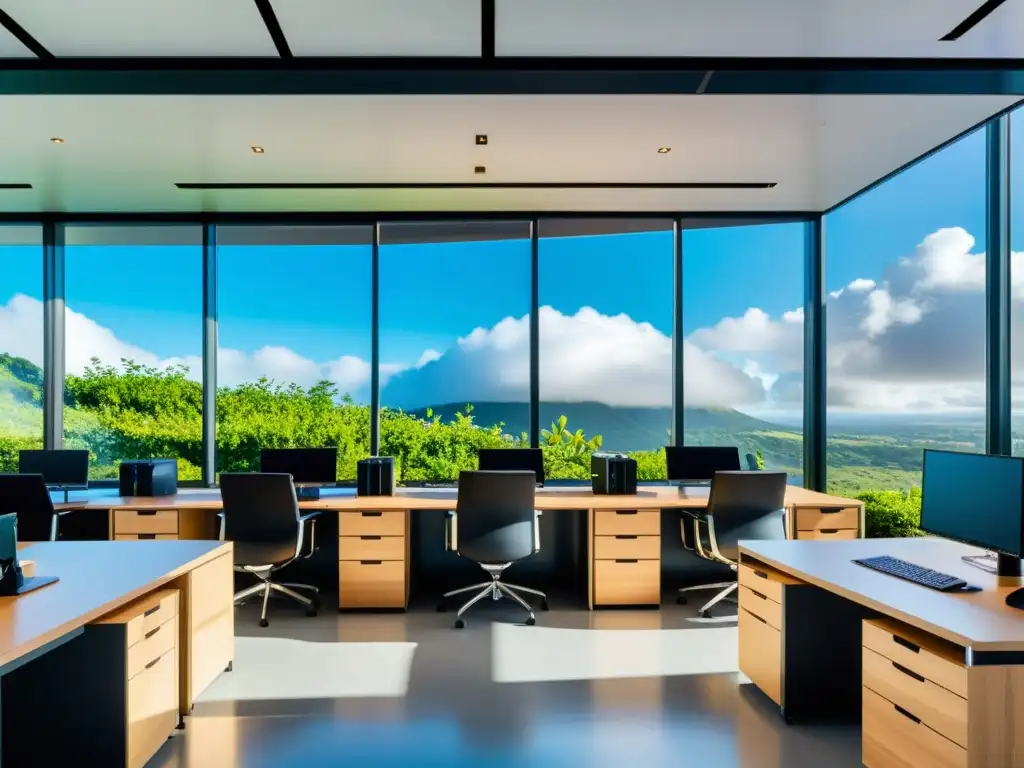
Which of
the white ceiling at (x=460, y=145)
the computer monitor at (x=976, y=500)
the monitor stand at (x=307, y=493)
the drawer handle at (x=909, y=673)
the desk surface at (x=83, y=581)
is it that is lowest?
the drawer handle at (x=909, y=673)

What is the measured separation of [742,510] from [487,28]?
11.4 feet

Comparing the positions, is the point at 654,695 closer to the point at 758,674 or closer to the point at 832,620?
the point at 758,674

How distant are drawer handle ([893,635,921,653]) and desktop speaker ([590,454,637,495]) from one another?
9.95 ft

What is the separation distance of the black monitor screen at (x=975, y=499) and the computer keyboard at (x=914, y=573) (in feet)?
0.72

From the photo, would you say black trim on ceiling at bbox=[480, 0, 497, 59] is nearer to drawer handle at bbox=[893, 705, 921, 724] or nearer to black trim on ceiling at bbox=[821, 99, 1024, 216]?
black trim on ceiling at bbox=[821, 99, 1024, 216]

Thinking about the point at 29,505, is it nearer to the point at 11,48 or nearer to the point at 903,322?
the point at 11,48

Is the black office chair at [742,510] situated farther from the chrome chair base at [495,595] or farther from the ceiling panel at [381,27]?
the ceiling panel at [381,27]

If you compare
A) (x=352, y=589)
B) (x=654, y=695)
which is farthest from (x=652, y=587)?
(x=352, y=589)

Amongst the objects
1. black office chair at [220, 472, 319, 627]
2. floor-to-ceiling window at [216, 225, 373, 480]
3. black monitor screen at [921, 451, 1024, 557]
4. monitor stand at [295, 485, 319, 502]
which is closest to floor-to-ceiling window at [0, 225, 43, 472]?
floor-to-ceiling window at [216, 225, 373, 480]

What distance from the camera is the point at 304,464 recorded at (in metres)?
5.39

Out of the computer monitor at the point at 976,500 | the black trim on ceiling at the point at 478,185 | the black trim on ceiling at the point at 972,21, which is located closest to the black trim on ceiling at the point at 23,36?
the black trim on ceiling at the point at 478,185

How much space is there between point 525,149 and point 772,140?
5.45ft

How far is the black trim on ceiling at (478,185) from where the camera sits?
5062 mm

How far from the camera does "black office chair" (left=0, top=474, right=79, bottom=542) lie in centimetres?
439
